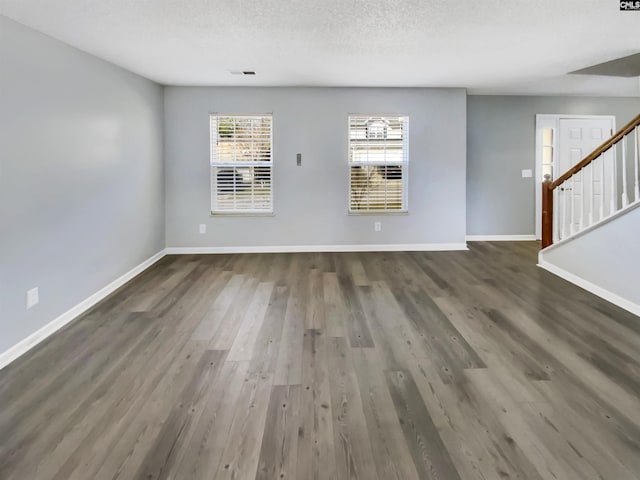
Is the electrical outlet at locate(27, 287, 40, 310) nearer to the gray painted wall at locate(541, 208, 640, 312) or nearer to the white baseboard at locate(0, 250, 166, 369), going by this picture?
the white baseboard at locate(0, 250, 166, 369)

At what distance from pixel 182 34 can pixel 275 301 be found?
2.45 meters

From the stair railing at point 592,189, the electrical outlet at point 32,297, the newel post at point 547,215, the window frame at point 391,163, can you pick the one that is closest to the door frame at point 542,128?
the stair railing at point 592,189

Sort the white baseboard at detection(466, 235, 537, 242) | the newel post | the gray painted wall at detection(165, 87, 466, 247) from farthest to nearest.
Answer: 1. the white baseboard at detection(466, 235, 537, 242)
2. the gray painted wall at detection(165, 87, 466, 247)
3. the newel post

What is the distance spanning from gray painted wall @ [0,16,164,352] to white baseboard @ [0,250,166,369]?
0.04 meters

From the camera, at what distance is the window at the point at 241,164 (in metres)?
5.75

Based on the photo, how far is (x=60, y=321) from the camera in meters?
3.22

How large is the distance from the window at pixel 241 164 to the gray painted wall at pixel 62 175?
1119mm

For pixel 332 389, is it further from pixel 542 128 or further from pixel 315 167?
pixel 542 128

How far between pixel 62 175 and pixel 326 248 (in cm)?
352

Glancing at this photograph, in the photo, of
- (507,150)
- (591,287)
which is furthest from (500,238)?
(591,287)

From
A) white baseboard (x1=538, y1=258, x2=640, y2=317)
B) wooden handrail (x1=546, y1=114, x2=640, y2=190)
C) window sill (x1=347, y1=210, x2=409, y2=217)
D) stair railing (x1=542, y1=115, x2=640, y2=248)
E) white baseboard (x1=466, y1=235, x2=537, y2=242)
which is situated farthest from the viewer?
white baseboard (x1=466, y1=235, x2=537, y2=242)

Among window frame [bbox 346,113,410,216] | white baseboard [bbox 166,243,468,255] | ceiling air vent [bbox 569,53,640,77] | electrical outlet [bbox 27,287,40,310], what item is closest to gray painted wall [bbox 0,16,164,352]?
electrical outlet [bbox 27,287,40,310]

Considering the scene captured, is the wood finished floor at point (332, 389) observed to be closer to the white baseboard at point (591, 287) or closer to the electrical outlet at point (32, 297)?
the white baseboard at point (591, 287)

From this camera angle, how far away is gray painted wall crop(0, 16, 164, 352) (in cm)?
271
